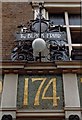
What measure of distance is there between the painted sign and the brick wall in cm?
140

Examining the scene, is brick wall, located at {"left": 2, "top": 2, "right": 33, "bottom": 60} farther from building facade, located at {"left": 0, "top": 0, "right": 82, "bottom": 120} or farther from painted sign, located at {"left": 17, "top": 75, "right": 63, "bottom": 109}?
painted sign, located at {"left": 17, "top": 75, "right": 63, "bottom": 109}

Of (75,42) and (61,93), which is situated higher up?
(75,42)

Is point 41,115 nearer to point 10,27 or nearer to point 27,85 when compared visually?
point 27,85

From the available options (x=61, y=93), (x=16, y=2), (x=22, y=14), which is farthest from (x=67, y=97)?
(x=16, y=2)

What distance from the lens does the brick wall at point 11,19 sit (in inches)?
266

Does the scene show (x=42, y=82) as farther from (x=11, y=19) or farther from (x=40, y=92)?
(x=11, y=19)

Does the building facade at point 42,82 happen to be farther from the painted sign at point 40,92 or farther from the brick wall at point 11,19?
the brick wall at point 11,19

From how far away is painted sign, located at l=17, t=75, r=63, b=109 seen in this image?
16.2 ft

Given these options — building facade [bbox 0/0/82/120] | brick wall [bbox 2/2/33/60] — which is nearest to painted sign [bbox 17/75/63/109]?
building facade [bbox 0/0/82/120]

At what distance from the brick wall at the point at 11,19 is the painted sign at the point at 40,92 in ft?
4.58

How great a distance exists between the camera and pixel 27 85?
5.17 meters

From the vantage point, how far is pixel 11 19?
761cm

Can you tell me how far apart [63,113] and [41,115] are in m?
0.34

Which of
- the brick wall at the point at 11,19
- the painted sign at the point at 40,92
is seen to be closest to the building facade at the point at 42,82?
the painted sign at the point at 40,92
